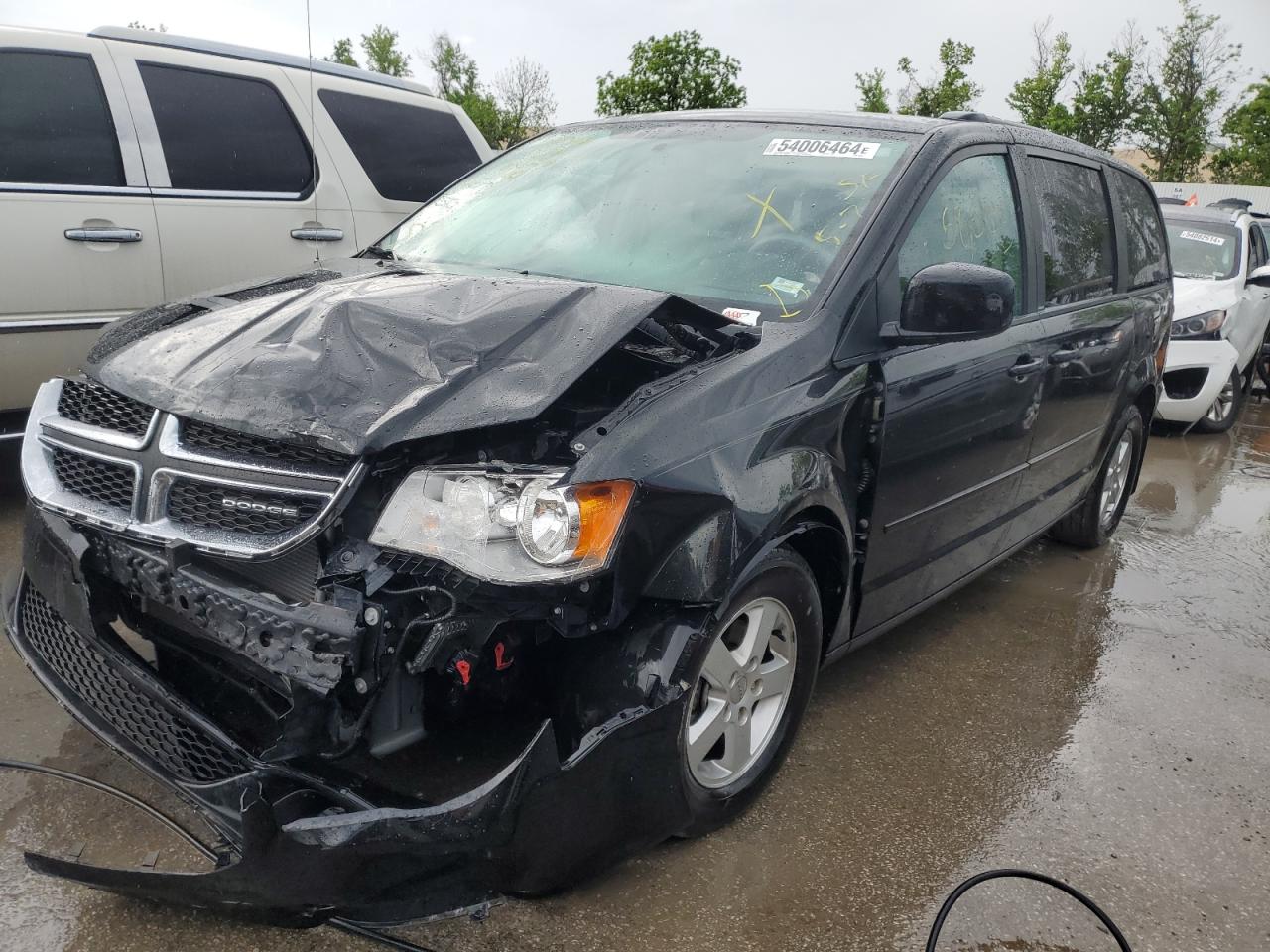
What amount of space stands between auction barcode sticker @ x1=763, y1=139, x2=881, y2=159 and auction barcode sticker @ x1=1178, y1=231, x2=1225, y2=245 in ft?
23.9

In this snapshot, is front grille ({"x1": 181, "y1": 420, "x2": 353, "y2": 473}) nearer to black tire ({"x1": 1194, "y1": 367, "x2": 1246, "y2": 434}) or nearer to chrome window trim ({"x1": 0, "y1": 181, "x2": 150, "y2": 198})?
chrome window trim ({"x1": 0, "y1": 181, "x2": 150, "y2": 198})

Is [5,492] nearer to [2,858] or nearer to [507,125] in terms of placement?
[2,858]

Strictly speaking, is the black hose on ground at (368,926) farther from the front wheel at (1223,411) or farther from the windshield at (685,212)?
the front wheel at (1223,411)

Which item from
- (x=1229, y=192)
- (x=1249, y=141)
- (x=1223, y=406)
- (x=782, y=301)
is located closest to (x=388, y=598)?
(x=782, y=301)

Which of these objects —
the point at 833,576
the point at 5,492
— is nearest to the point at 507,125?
the point at 5,492

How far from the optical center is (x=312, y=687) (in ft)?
6.22

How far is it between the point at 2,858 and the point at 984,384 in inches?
113

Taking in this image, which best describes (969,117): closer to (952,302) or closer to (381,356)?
(952,302)

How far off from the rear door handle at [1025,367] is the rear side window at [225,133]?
11.4 feet

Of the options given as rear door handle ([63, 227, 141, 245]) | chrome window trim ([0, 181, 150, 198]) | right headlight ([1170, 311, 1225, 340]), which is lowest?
right headlight ([1170, 311, 1225, 340])

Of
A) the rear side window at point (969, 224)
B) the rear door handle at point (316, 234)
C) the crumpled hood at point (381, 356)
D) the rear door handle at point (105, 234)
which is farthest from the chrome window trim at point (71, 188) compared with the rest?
the rear side window at point (969, 224)

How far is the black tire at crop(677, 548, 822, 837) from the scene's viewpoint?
2295mm

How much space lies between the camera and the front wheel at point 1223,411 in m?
8.52

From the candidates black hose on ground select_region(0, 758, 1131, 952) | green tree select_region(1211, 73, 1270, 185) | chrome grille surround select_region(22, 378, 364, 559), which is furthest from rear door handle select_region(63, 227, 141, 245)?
green tree select_region(1211, 73, 1270, 185)
